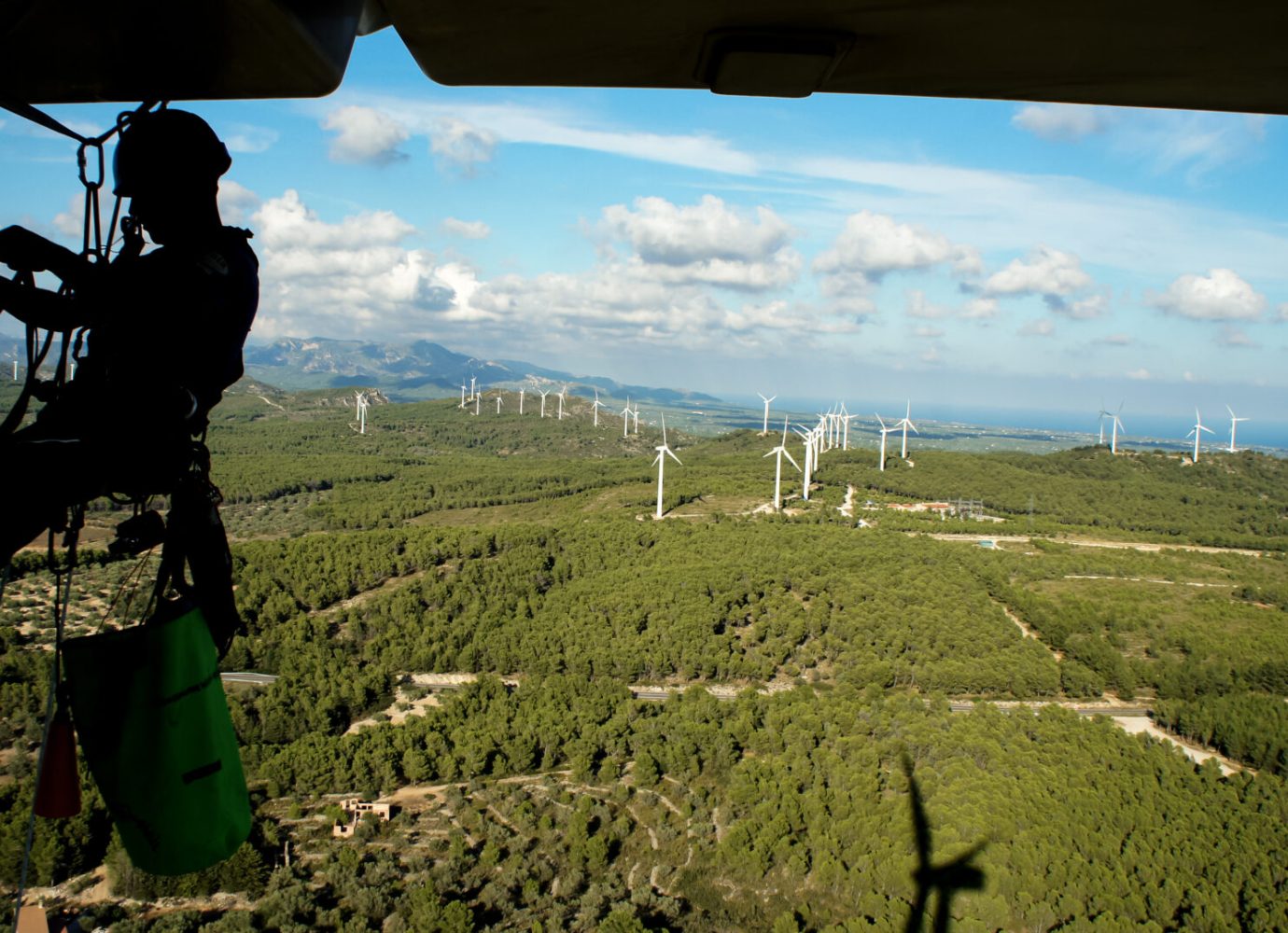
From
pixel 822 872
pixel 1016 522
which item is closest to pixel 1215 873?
pixel 822 872

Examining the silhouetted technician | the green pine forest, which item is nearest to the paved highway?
the green pine forest

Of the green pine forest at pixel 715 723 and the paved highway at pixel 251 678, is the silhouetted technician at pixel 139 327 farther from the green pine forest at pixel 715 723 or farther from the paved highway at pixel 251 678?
the paved highway at pixel 251 678

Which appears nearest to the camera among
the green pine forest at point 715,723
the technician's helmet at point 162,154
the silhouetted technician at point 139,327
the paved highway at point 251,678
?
the silhouetted technician at point 139,327

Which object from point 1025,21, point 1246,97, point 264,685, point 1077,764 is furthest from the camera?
point 264,685

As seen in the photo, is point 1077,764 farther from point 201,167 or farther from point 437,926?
point 201,167

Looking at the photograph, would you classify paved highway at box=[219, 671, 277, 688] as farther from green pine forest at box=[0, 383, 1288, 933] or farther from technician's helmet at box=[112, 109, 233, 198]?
technician's helmet at box=[112, 109, 233, 198]

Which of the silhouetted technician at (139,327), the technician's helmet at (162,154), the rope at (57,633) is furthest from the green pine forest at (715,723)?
the technician's helmet at (162,154)
